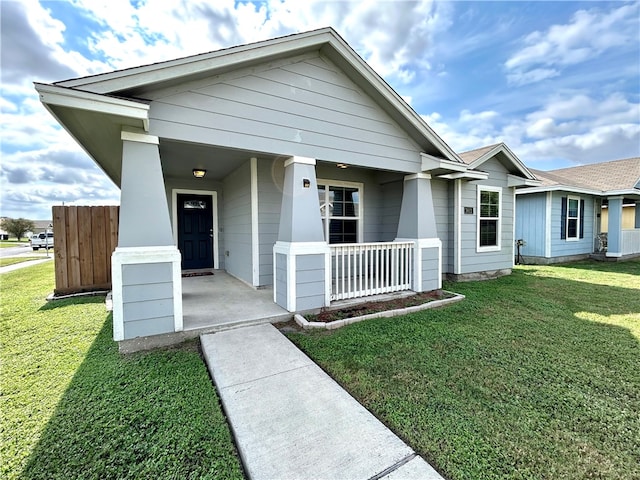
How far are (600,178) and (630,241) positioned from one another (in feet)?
10.1

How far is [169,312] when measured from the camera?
3527mm

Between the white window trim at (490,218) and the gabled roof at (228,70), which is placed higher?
the gabled roof at (228,70)

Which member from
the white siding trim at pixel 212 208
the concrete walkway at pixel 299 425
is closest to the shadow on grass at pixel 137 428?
the concrete walkway at pixel 299 425

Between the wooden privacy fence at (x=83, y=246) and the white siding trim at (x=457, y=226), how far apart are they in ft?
27.4

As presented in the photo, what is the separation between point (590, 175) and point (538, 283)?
10661mm

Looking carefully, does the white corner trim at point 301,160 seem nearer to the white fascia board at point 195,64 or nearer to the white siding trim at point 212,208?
the white fascia board at point 195,64

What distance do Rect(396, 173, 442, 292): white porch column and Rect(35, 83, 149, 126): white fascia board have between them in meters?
4.85

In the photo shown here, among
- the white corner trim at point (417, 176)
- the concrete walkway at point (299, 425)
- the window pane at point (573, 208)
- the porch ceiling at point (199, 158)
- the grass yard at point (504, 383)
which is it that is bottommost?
the grass yard at point (504, 383)

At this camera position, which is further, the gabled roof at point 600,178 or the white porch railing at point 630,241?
the white porch railing at point 630,241

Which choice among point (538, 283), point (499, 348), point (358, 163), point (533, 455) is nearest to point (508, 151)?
point (538, 283)

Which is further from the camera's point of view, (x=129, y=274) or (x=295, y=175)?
(x=295, y=175)

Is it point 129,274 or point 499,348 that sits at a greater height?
point 129,274

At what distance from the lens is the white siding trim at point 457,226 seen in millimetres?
7120

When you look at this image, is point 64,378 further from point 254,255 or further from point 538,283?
point 538,283
